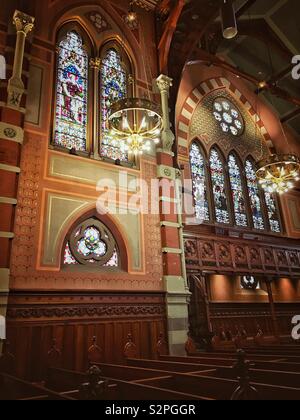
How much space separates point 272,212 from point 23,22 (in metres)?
10.7

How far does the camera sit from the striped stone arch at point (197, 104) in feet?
38.7

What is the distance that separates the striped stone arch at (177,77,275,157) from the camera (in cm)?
1178

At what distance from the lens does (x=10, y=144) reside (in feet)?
23.3

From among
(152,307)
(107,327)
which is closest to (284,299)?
(152,307)

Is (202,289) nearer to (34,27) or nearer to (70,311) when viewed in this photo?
(70,311)

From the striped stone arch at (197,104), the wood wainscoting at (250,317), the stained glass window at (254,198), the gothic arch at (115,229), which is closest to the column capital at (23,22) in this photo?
the gothic arch at (115,229)

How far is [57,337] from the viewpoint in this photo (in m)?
6.56

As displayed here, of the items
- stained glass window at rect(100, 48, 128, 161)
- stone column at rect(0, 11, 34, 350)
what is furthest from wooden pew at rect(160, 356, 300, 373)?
stained glass window at rect(100, 48, 128, 161)

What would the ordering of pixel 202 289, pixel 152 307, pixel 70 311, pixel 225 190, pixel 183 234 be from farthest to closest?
pixel 225 190 → pixel 183 234 → pixel 202 289 → pixel 152 307 → pixel 70 311

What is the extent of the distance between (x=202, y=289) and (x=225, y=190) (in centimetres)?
455

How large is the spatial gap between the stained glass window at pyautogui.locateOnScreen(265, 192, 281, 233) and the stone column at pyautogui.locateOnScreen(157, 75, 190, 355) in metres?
5.55

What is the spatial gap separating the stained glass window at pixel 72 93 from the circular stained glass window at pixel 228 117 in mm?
6040

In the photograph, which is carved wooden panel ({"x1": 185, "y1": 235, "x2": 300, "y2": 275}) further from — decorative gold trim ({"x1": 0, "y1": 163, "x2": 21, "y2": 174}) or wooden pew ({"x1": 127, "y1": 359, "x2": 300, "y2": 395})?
decorative gold trim ({"x1": 0, "y1": 163, "x2": 21, "y2": 174})

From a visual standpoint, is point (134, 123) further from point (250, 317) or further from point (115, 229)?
point (250, 317)
